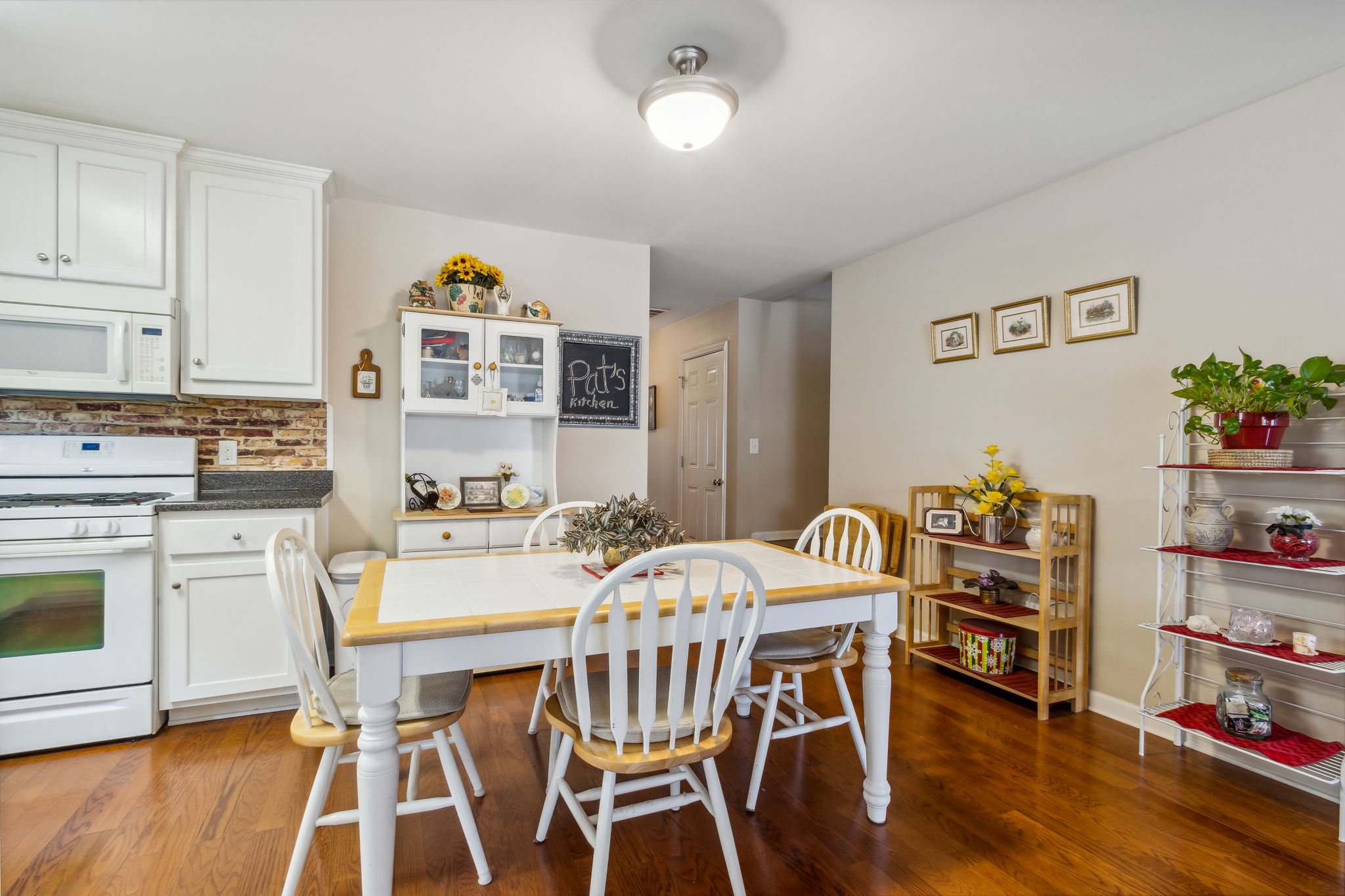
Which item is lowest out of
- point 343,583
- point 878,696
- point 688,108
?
point 878,696

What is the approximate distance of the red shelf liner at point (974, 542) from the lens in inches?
114

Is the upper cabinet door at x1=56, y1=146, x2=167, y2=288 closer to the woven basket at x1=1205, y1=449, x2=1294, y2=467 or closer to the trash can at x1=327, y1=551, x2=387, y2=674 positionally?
the trash can at x1=327, y1=551, x2=387, y2=674

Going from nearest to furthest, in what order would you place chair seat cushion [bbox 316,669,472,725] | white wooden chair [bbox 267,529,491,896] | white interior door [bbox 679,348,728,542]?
white wooden chair [bbox 267,529,491,896]
chair seat cushion [bbox 316,669,472,725]
white interior door [bbox 679,348,728,542]

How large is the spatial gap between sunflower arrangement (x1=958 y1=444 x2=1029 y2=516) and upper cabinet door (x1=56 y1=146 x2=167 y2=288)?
3786mm

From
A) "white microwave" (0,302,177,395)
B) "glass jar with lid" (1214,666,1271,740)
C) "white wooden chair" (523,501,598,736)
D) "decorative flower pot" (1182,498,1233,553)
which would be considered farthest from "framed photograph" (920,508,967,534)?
"white microwave" (0,302,177,395)

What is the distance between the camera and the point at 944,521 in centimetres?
322

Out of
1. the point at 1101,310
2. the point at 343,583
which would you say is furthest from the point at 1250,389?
the point at 343,583

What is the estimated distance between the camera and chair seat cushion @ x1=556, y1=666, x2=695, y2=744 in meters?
1.46

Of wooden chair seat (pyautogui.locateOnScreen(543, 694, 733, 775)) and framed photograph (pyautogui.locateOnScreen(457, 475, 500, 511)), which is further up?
framed photograph (pyautogui.locateOnScreen(457, 475, 500, 511))

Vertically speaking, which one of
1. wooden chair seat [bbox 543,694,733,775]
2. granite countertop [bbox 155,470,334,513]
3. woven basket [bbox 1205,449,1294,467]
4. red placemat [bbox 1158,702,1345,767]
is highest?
woven basket [bbox 1205,449,1294,467]

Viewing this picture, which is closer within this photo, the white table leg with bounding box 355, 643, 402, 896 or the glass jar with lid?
the white table leg with bounding box 355, 643, 402, 896

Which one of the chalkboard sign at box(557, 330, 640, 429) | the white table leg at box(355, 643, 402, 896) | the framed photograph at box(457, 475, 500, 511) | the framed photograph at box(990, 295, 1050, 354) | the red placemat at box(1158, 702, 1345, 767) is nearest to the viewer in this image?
the white table leg at box(355, 643, 402, 896)

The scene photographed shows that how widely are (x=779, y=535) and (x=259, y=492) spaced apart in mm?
3948

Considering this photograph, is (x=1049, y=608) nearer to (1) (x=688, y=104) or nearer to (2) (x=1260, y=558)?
(2) (x=1260, y=558)
